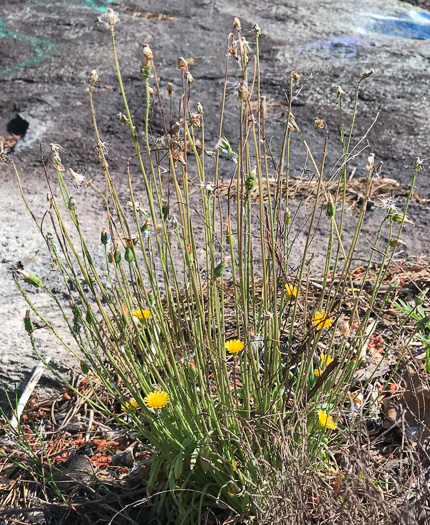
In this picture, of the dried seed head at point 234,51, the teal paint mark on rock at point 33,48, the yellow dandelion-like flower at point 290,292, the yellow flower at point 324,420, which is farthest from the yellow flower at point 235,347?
the teal paint mark on rock at point 33,48

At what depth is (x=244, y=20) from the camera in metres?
6.14

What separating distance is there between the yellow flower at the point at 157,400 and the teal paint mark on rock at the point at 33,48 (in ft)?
14.9

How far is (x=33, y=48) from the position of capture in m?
5.59

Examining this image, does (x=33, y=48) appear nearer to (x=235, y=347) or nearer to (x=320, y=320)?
(x=235, y=347)

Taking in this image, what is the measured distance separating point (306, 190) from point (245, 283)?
201 cm

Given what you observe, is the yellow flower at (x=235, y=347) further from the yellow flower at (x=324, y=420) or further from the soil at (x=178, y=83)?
the soil at (x=178, y=83)

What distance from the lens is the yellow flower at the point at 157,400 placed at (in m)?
1.50

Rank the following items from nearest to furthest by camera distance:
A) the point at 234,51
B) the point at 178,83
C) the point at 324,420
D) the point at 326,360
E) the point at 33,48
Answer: the point at 234,51 → the point at 324,420 → the point at 326,360 → the point at 178,83 → the point at 33,48

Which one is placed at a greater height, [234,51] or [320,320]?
[234,51]

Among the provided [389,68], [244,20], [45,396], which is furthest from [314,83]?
[45,396]

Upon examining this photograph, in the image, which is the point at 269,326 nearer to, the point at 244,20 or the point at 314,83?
the point at 314,83

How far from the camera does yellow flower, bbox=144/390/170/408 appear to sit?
150cm

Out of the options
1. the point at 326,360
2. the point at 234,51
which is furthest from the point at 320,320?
the point at 234,51

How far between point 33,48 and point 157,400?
198 inches
